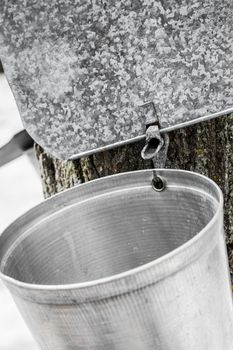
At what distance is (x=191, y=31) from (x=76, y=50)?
0.27 meters

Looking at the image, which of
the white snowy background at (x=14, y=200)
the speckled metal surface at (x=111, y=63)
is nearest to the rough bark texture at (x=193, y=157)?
the speckled metal surface at (x=111, y=63)

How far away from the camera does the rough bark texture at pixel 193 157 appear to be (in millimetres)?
1393

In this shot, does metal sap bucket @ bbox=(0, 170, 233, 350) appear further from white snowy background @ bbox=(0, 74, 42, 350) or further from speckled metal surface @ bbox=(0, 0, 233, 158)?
white snowy background @ bbox=(0, 74, 42, 350)

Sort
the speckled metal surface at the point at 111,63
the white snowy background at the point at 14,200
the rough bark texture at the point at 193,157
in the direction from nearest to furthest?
the speckled metal surface at the point at 111,63
the rough bark texture at the point at 193,157
the white snowy background at the point at 14,200

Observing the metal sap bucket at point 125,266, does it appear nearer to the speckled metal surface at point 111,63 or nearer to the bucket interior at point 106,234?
the bucket interior at point 106,234

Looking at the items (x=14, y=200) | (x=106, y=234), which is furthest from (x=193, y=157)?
(x=14, y=200)

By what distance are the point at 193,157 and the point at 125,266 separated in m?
0.35

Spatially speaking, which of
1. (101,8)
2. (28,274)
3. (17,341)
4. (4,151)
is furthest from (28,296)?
(4,151)

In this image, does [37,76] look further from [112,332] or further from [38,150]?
[112,332]

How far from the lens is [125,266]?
138 centimetres

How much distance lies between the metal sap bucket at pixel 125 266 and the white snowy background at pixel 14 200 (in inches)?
31.4

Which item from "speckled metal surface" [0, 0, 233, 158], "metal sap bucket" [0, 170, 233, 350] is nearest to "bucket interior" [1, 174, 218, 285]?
"metal sap bucket" [0, 170, 233, 350]

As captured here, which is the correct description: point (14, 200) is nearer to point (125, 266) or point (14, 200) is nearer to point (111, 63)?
point (125, 266)

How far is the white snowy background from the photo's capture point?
1987mm
